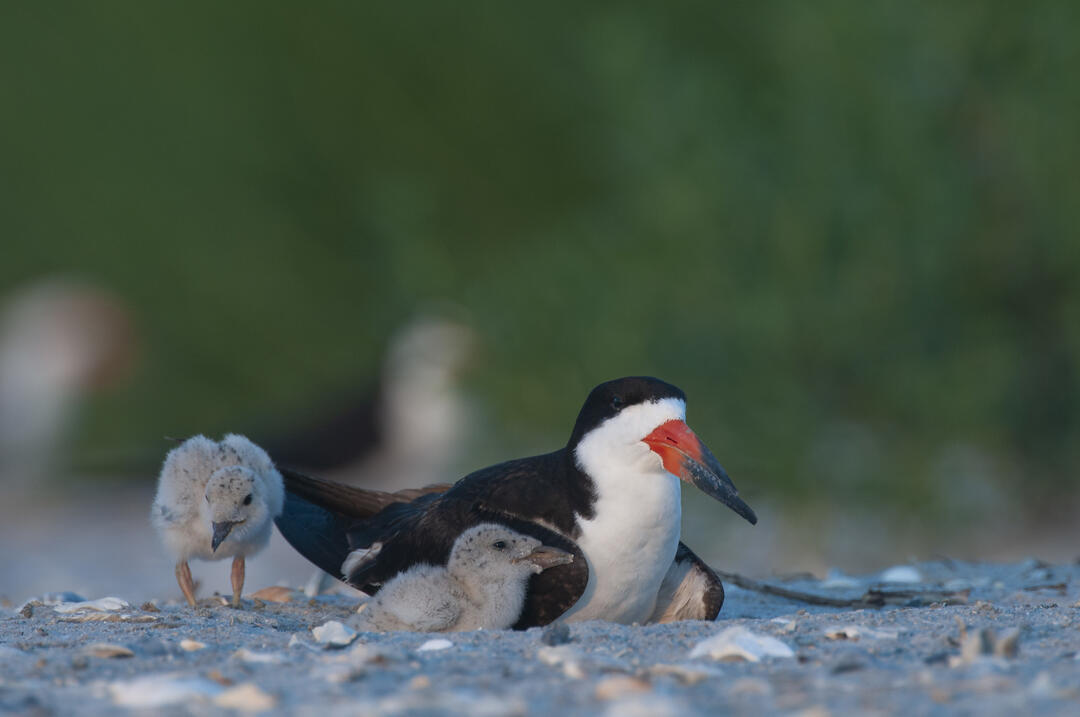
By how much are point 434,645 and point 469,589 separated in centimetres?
65

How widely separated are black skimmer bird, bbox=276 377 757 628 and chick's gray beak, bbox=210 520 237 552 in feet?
1.55

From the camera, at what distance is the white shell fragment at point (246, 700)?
8.27 ft

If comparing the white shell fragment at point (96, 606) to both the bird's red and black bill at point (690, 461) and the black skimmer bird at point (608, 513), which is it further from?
the bird's red and black bill at point (690, 461)

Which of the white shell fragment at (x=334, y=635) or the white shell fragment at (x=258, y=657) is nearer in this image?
the white shell fragment at (x=258, y=657)

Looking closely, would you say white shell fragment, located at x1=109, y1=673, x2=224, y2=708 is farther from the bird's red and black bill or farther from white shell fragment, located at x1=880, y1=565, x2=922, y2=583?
white shell fragment, located at x1=880, y1=565, x2=922, y2=583

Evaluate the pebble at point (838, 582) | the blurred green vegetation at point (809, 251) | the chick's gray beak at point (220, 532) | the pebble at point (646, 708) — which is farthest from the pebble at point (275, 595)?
the blurred green vegetation at point (809, 251)

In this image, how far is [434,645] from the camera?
10.3 feet

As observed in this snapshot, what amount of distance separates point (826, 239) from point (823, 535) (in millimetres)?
2193

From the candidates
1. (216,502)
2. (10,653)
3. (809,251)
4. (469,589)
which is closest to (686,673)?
(469,589)

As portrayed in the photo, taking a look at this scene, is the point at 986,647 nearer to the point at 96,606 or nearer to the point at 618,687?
the point at 618,687

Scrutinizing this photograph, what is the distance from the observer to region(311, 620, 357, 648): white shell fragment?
3.32 m

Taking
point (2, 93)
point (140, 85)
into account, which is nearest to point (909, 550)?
point (140, 85)

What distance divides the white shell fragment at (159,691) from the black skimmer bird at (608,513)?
50.2 inches

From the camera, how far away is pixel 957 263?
9.91 m
